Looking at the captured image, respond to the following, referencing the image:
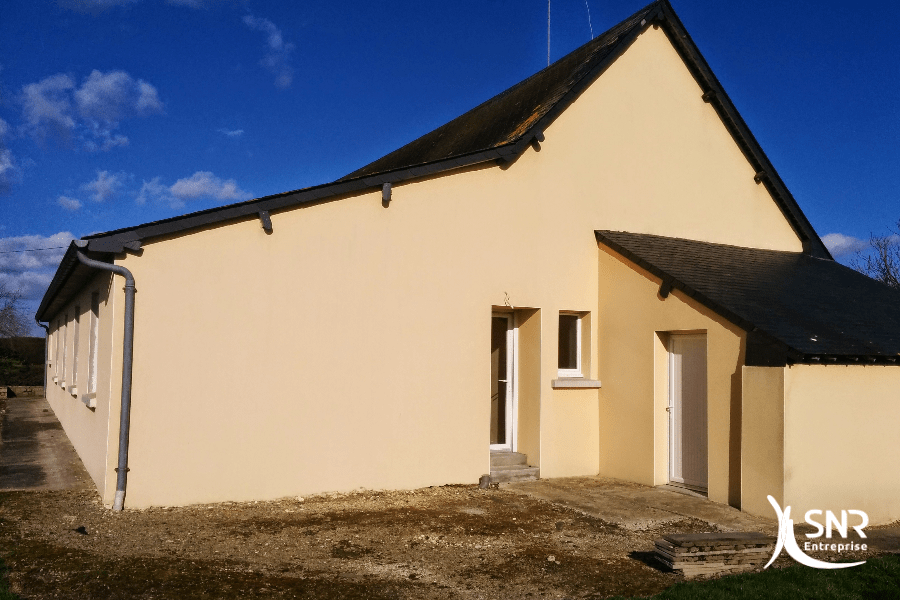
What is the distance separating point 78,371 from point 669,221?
10.8 meters

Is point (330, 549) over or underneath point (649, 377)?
underneath

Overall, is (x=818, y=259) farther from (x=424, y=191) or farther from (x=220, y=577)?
(x=220, y=577)

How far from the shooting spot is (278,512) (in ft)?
27.4

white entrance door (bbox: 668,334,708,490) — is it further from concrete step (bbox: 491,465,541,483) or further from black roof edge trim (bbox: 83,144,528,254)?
black roof edge trim (bbox: 83,144,528,254)

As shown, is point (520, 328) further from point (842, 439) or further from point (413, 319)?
point (842, 439)

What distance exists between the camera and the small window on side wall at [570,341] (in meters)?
11.8

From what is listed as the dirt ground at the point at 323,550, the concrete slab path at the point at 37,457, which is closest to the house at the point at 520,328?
the concrete slab path at the point at 37,457

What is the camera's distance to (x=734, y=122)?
1326 cm

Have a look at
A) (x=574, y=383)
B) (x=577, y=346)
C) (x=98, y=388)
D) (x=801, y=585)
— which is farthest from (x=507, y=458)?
(x=98, y=388)

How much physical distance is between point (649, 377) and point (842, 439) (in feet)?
8.78

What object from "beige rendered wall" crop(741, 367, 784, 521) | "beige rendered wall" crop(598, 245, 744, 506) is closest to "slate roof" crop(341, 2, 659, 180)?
"beige rendered wall" crop(598, 245, 744, 506)

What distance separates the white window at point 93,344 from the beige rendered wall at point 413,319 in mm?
2852

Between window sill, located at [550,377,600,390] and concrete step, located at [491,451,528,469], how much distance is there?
47.7 inches

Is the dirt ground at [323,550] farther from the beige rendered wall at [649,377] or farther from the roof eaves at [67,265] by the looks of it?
the roof eaves at [67,265]
